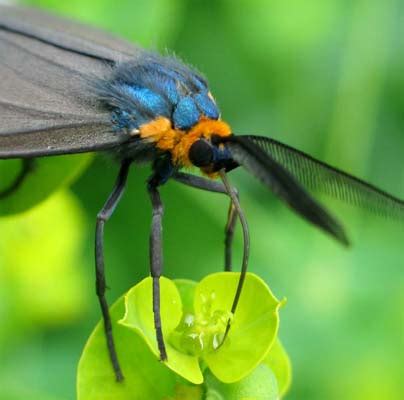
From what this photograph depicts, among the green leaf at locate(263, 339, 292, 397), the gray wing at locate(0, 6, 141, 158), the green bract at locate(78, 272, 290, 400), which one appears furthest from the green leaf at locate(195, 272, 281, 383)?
the gray wing at locate(0, 6, 141, 158)

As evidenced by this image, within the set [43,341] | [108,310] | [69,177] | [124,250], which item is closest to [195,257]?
[124,250]

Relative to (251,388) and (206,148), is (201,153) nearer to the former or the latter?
(206,148)

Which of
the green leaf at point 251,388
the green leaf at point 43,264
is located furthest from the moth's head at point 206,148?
the green leaf at point 43,264

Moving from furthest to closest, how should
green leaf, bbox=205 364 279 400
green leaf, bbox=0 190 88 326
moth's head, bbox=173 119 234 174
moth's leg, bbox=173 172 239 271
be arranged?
green leaf, bbox=0 190 88 326 → moth's leg, bbox=173 172 239 271 → moth's head, bbox=173 119 234 174 → green leaf, bbox=205 364 279 400

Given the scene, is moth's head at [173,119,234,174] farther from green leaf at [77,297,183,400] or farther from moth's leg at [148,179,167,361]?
green leaf at [77,297,183,400]

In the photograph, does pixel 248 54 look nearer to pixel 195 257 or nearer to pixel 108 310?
pixel 195 257

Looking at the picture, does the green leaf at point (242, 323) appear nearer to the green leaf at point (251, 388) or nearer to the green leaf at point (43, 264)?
the green leaf at point (251, 388)

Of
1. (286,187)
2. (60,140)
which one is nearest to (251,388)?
(286,187)
